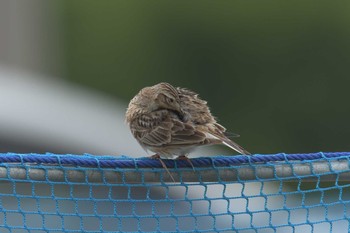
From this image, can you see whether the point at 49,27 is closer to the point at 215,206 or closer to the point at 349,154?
the point at 215,206

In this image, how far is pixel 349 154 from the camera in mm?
5645

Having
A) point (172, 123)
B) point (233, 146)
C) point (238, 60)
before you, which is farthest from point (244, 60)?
point (233, 146)

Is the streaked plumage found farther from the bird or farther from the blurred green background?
the blurred green background

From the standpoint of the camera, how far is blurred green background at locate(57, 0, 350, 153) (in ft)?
43.9

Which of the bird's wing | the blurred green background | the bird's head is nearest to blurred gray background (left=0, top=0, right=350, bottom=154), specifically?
the blurred green background

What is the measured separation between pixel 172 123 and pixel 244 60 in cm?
810

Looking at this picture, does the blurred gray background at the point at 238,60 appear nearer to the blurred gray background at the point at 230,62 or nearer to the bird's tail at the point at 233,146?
the blurred gray background at the point at 230,62

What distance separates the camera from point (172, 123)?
238 inches

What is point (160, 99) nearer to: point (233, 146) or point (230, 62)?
point (233, 146)

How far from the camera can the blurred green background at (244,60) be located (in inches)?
527

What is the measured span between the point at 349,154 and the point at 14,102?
534 centimetres

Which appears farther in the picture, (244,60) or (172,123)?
(244,60)

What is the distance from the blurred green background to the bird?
267 inches

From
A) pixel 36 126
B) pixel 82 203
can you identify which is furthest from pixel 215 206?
pixel 36 126
